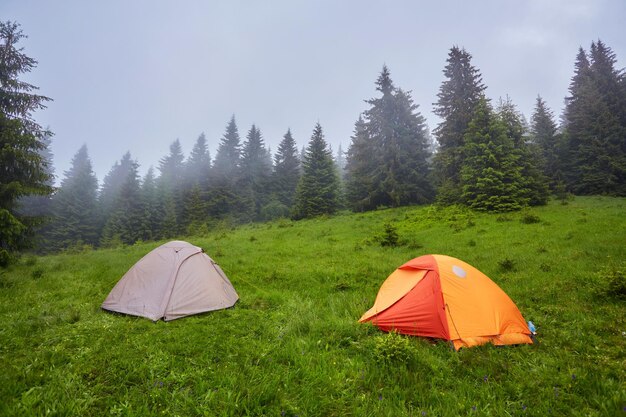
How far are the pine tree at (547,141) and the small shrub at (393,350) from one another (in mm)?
35064

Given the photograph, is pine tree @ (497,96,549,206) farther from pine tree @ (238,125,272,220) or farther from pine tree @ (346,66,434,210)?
pine tree @ (238,125,272,220)

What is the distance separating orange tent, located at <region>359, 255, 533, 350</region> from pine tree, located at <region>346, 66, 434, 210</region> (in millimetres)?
22266

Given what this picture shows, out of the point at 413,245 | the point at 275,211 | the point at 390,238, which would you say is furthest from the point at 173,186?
the point at 413,245

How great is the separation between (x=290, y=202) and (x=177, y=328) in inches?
1347

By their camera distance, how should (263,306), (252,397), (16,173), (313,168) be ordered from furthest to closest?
(313,168)
(16,173)
(263,306)
(252,397)

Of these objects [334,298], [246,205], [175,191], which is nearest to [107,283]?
[334,298]

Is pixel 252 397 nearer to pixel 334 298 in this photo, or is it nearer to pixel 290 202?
pixel 334 298

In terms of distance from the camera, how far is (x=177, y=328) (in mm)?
6262

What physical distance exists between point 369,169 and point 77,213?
128ft

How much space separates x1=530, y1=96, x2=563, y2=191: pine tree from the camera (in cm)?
3115

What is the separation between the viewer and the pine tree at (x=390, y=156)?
28.8 meters

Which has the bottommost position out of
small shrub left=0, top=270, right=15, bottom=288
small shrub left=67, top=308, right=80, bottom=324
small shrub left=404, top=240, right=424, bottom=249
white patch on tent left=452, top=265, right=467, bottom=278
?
small shrub left=67, top=308, right=80, bottom=324

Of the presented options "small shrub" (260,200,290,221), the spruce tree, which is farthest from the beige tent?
the spruce tree

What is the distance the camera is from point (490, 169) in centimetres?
2025
